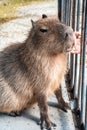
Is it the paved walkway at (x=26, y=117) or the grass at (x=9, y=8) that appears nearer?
the paved walkway at (x=26, y=117)

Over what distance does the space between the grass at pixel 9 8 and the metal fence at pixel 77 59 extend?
171cm

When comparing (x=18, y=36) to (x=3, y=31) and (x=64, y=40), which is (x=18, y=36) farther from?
(x=64, y=40)

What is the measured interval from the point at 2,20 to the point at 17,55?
270 centimetres

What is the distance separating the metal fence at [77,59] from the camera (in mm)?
3412

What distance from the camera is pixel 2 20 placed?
6.33 m

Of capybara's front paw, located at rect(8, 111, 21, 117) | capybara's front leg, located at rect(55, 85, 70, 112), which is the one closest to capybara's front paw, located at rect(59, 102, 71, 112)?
capybara's front leg, located at rect(55, 85, 70, 112)

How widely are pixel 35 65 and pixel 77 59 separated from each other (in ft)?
1.75

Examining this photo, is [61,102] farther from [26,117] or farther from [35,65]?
[35,65]

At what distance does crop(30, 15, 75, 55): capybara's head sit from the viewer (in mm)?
3326

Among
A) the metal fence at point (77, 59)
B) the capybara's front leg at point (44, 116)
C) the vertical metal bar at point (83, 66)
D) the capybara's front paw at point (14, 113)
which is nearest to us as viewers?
the vertical metal bar at point (83, 66)

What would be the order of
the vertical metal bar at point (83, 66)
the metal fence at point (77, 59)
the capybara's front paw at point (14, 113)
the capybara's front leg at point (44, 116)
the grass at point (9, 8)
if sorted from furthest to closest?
the grass at point (9, 8) < the capybara's front paw at point (14, 113) < the capybara's front leg at point (44, 116) < the metal fence at point (77, 59) < the vertical metal bar at point (83, 66)

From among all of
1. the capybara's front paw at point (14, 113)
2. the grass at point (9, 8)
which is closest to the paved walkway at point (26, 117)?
the capybara's front paw at point (14, 113)

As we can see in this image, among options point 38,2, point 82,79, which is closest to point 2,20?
point 38,2

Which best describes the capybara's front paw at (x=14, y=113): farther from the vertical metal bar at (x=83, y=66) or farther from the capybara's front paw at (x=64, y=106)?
the vertical metal bar at (x=83, y=66)
